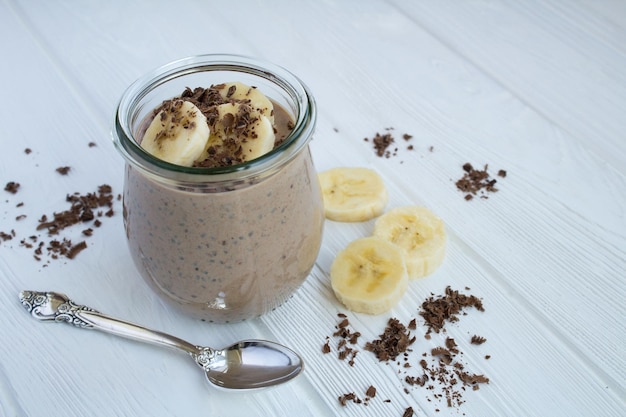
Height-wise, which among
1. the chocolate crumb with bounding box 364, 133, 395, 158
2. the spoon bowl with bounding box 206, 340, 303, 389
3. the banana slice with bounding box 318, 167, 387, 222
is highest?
the chocolate crumb with bounding box 364, 133, 395, 158

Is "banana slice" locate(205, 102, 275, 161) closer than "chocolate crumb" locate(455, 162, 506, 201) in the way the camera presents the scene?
Yes

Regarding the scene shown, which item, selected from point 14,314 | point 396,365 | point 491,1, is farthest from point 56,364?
point 491,1

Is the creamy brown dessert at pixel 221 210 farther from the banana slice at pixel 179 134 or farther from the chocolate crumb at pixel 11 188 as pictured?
the chocolate crumb at pixel 11 188

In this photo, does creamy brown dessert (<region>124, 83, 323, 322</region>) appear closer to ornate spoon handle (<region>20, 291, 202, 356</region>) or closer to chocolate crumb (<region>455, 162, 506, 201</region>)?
ornate spoon handle (<region>20, 291, 202, 356</region>)

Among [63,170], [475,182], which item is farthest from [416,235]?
[63,170]

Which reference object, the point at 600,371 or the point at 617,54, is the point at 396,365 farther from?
the point at 617,54

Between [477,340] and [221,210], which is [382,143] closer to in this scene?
[477,340]

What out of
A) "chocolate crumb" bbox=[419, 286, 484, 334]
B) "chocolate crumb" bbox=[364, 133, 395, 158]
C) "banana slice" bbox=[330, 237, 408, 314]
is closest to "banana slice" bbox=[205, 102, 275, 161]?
"banana slice" bbox=[330, 237, 408, 314]
